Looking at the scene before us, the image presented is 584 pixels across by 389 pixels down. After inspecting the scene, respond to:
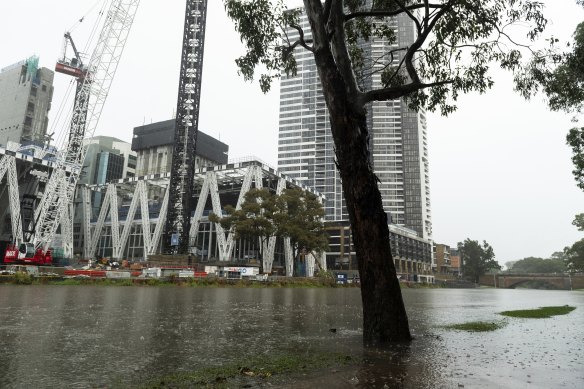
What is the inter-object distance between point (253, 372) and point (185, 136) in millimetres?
59408

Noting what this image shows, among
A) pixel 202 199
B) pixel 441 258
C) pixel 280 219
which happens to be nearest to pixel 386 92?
pixel 280 219

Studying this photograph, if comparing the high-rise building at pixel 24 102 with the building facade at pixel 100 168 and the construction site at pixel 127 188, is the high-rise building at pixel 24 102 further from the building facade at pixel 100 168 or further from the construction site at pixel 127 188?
the building facade at pixel 100 168

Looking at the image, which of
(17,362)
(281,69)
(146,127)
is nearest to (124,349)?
(17,362)

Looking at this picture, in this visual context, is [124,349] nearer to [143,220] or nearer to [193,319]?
[193,319]

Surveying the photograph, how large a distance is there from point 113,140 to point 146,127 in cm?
3169

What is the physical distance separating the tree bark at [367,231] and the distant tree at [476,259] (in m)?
152

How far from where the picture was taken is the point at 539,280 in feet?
422

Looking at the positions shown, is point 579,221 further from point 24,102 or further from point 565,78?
point 24,102

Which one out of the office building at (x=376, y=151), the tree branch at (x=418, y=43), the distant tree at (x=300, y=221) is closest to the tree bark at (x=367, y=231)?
the tree branch at (x=418, y=43)

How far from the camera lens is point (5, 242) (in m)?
75.2

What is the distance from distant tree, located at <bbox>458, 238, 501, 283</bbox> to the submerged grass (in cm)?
15344

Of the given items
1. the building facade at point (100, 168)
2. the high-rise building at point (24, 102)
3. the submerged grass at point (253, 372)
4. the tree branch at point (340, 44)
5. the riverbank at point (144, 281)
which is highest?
the high-rise building at point (24, 102)

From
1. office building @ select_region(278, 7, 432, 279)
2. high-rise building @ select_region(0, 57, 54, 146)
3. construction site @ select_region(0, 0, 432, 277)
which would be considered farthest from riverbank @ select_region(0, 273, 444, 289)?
office building @ select_region(278, 7, 432, 279)

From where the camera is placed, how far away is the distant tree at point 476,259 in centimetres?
14250
